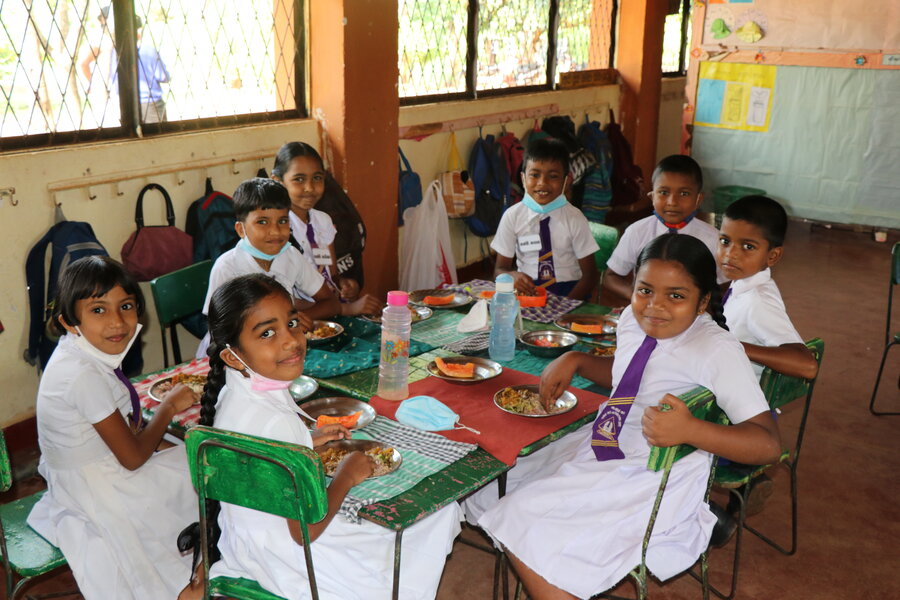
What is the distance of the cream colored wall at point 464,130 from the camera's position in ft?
18.6

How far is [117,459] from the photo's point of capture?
7.59 feet

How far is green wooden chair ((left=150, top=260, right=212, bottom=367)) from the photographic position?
Result: 312 centimetres

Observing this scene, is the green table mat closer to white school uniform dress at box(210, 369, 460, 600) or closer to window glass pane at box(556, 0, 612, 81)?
white school uniform dress at box(210, 369, 460, 600)

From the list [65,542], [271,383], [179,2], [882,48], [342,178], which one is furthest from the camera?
[882,48]

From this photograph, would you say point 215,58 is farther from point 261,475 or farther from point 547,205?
point 261,475

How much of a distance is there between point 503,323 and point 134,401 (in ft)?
3.79

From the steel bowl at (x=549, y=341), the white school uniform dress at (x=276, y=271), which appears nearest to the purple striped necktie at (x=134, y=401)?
the white school uniform dress at (x=276, y=271)

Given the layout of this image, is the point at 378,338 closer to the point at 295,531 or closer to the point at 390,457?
the point at 390,457

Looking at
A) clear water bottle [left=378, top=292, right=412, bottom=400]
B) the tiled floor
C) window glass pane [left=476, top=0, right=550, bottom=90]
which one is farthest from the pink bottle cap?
window glass pane [left=476, top=0, right=550, bottom=90]

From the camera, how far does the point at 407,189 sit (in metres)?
5.41

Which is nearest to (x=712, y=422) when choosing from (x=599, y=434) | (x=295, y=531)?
(x=599, y=434)

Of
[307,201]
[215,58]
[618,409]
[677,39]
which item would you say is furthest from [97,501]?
[677,39]

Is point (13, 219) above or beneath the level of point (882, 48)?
beneath

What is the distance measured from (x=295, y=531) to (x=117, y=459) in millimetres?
753
